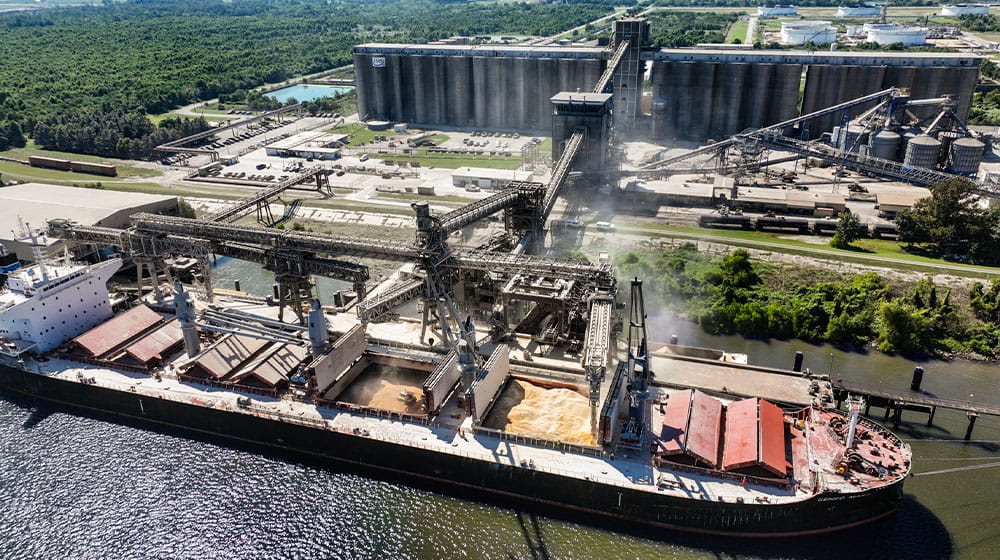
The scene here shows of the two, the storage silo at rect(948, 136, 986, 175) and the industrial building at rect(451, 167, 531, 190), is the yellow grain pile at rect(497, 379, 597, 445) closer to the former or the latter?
the industrial building at rect(451, 167, 531, 190)

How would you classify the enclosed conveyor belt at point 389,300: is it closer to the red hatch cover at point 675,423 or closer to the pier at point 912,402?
the red hatch cover at point 675,423

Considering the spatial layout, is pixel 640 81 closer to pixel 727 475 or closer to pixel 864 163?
pixel 864 163

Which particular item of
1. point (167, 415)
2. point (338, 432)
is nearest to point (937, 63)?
point (338, 432)

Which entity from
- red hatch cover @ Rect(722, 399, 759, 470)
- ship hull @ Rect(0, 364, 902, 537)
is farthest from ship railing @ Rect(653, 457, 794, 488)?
ship hull @ Rect(0, 364, 902, 537)

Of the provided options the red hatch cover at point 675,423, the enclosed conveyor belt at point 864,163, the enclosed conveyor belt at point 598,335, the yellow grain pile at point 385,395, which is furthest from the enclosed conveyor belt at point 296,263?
the enclosed conveyor belt at point 864,163

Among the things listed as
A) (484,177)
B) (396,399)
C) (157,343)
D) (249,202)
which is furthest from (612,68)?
(157,343)
